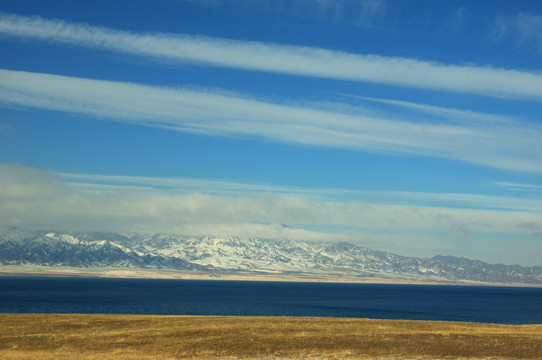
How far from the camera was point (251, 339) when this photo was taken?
179 ft

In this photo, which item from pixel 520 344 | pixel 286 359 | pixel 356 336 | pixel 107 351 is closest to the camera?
pixel 286 359

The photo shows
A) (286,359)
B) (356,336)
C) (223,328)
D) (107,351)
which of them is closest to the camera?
(286,359)

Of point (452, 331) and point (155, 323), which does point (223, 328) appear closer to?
point (155, 323)

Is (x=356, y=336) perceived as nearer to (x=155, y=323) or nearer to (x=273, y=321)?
(x=273, y=321)

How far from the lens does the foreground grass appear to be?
47906 mm

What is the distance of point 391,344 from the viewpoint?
5212 centimetres

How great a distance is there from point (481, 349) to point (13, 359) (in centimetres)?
4132

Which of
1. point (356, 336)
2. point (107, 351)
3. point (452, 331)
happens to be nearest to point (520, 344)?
point (452, 331)

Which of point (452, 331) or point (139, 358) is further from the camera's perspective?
point (452, 331)

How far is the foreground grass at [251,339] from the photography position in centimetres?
4791

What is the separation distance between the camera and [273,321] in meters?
70.6

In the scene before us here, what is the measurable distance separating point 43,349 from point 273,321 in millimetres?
29591

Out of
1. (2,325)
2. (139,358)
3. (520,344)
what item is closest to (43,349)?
(139,358)

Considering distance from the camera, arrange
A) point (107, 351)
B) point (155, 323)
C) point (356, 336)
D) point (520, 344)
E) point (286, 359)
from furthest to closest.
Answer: point (155, 323) < point (356, 336) < point (520, 344) < point (107, 351) < point (286, 359)
